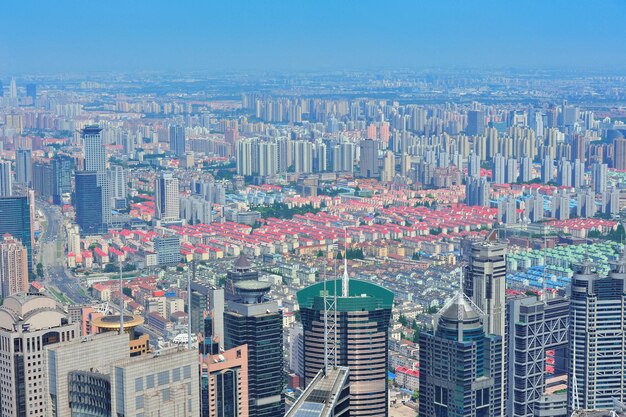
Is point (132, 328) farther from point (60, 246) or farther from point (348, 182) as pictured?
point (348, 182)

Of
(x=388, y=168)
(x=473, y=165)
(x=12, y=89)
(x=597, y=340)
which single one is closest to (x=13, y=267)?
(x=597, y=340)

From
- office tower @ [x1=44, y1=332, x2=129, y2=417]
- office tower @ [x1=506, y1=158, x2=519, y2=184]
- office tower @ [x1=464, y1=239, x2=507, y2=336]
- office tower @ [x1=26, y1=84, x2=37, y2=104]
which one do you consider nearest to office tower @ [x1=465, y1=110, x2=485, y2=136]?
office tower @ [x1=506, y1=158, x2=519, y2=184]

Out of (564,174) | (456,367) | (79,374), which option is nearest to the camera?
(79,374)

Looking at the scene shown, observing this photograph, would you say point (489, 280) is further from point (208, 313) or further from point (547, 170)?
point (547, 170)

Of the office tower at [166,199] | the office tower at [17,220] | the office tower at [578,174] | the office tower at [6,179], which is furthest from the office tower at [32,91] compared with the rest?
the office tower at [578,174]

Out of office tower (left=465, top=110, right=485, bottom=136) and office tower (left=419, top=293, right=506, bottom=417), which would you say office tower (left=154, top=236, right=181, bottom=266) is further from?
office tower (left=465, top=110, right=485, bottom=136)

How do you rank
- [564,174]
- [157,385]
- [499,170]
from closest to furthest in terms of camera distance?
[157,385] < [564,174] < [499,170]

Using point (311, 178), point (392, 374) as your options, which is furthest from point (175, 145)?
point (392, 374)
